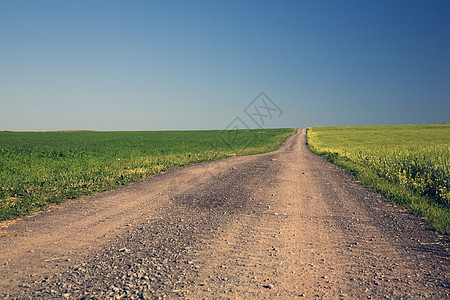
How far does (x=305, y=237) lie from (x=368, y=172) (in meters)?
9.43

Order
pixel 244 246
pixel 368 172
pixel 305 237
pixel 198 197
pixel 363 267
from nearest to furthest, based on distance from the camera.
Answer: pixel 363 267
pixel 244 246
pixel 305 237
pixel 198 197
pixel 368 172

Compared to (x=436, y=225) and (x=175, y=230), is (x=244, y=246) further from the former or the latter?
(x=436, y=225)

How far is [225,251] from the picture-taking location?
4.95 m

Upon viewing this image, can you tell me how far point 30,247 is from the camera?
5.24 meters

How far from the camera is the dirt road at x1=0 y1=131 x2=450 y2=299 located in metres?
3.77

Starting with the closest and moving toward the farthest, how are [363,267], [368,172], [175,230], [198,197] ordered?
[363,267] → [175,230] → [198,197] → [368,172]

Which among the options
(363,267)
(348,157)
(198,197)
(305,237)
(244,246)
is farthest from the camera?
(348,157)

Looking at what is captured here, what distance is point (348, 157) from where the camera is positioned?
19750 millimetres

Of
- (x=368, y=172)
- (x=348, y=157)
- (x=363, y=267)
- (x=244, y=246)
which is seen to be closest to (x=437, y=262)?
(x=363, y=267)

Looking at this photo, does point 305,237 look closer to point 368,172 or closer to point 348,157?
point 368,172

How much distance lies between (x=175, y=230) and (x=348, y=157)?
54.0 ft

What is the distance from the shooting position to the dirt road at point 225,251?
377 cm

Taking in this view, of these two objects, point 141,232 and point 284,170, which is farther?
point 284,170

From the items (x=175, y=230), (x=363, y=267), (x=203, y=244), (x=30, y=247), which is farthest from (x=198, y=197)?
(x=363, y=267)
